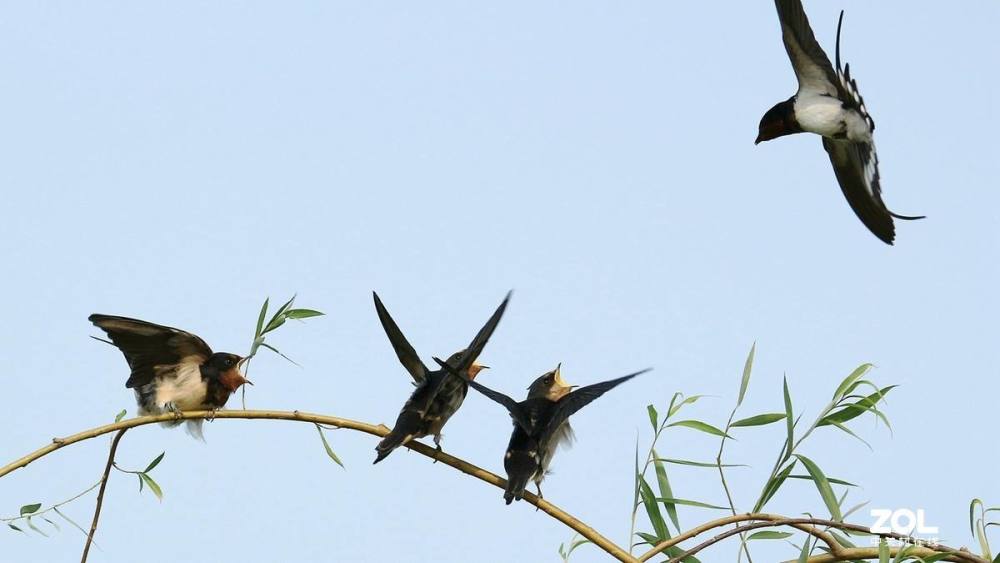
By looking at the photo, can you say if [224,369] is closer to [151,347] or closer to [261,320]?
[151,347]

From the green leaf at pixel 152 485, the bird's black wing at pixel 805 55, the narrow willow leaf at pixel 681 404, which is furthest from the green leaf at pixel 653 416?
the bird's black wing at pixel 805 55

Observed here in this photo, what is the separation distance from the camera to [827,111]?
14.3 feet

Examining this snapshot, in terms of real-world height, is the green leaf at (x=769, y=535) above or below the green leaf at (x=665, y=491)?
below

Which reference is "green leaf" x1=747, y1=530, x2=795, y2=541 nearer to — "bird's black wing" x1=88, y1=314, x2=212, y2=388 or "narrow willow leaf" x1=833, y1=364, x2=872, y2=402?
"narrow willow leaf" x1=833, y1=364, x2=872, y2=402

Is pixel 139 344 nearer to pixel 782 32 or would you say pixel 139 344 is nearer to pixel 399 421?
pixel 399 421

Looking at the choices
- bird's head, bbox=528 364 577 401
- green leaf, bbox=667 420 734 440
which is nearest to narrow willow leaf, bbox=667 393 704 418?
green leaf, bbox=667 420 734 440

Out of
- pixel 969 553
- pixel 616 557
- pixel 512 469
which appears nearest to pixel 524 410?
pixel 512 469

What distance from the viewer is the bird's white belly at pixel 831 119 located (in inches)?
169

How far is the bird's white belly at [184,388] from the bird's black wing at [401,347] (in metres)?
0.70

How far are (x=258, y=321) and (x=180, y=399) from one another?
112 centimetres

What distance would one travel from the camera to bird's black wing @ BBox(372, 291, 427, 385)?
2.71 metres

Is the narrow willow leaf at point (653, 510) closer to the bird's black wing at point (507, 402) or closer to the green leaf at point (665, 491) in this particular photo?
the green leaf at point (665, 491)

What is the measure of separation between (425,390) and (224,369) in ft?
2.49

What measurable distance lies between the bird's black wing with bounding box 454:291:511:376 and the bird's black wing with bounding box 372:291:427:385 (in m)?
0.19
